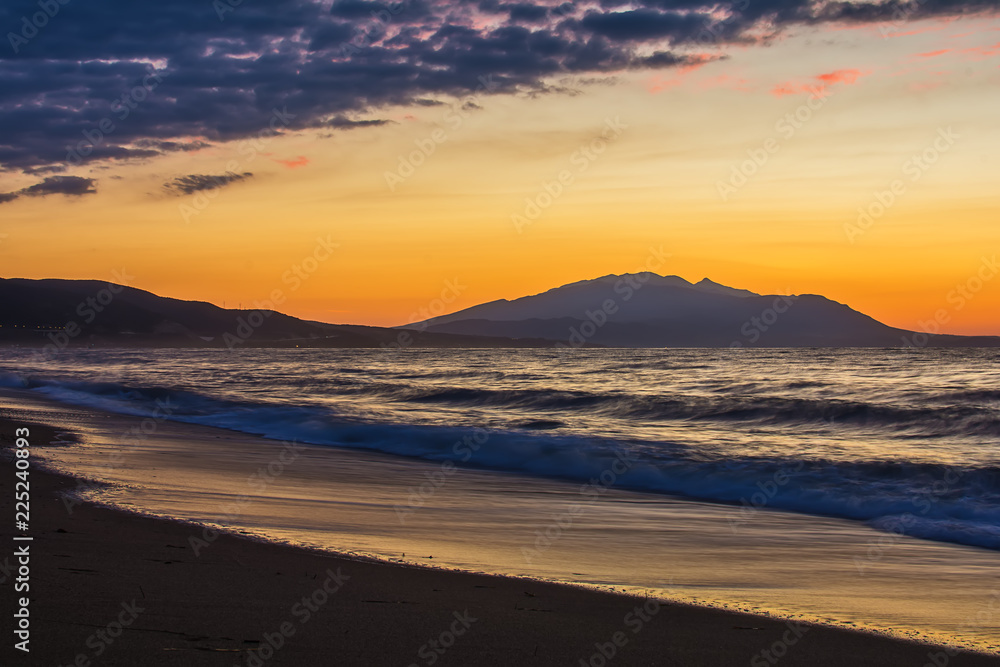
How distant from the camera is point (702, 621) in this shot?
204 inches

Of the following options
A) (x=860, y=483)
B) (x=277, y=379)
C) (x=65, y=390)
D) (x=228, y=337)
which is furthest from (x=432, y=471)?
(x=228, y=337)

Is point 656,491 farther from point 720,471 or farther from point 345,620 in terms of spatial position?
point 345,620

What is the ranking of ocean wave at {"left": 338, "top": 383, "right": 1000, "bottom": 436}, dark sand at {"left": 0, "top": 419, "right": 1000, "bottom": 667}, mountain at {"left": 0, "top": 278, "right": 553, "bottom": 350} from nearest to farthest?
1. dark sand at {"left": 0, "top": 419, "right": 1000, "bottom": 667}
2. ocean wave at {"left": 338, "top": 383, "right": 1000, "bottom": 436}
3. mountain at {"left": 0, "top": 278, "right": 553, "bottom": 350}

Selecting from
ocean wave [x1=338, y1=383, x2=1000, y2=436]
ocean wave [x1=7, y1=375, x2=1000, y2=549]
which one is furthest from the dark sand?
ocean wave [x1=338, y1=383, x2=1000, y2=436]

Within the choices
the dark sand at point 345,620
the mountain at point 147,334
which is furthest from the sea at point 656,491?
the mountain at point 147,334

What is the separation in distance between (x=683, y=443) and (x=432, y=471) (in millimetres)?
6000

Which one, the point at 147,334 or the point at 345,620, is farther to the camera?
the point at 147,334

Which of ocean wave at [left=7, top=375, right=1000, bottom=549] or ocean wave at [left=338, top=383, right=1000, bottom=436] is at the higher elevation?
ocean wave at [left=7, top=375, right=1000, bottom=549]

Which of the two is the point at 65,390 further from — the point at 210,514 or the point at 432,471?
the point at 210,514

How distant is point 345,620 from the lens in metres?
4.77

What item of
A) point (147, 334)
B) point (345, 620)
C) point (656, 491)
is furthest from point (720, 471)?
point (147, 334)

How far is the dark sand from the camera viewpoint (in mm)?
4145

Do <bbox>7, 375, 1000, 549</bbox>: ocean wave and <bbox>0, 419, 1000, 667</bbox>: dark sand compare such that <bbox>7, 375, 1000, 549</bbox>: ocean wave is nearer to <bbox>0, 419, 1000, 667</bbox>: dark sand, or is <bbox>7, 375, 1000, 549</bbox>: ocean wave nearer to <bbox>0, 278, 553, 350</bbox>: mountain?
<bbox>0, 419, 1000, 667</bbox>: dark sand

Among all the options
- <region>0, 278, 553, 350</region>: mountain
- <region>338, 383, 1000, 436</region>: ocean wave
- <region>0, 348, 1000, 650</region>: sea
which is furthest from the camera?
<region>0, 278, 553, 350</region>: mountain
